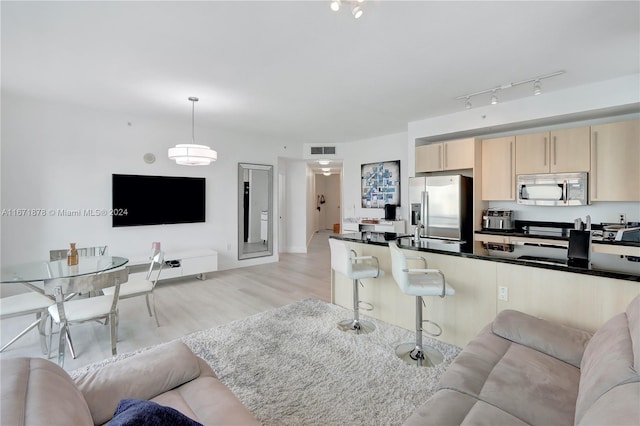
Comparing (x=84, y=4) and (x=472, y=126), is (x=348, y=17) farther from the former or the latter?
(x=472, y=126)

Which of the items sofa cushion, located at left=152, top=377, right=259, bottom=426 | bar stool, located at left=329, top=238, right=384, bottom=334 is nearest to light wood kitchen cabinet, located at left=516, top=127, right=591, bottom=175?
bar stool, located at left=329, top=238, right=384, bottom=334

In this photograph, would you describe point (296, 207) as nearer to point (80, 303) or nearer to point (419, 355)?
point (80, 303)

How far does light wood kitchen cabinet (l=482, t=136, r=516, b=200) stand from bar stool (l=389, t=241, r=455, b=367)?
256 cm

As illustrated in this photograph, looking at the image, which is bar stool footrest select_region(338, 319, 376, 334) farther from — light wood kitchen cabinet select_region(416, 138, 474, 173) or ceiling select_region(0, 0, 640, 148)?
light wood kitchen cabinet select_region(416, 138, 474, 173)

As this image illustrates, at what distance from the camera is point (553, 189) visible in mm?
4059

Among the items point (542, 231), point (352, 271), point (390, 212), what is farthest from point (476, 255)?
point (390, 212)

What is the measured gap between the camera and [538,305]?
2318 millimetres

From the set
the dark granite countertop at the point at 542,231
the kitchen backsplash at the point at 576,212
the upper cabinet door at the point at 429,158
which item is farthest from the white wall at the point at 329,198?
the dark granite countertop at the point at 542,231

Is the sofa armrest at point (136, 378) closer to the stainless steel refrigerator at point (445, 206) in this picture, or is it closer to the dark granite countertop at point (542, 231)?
the stainless steel refrigerator at point (445, 206)

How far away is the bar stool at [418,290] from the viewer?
2.46 metres

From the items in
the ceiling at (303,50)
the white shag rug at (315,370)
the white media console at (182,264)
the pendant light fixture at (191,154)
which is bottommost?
the white shag rug at (315,370)

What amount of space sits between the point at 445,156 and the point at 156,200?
4875 mm

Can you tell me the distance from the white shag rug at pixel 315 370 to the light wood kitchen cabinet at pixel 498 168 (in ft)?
8.95

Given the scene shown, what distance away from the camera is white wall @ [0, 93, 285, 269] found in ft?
13.2
